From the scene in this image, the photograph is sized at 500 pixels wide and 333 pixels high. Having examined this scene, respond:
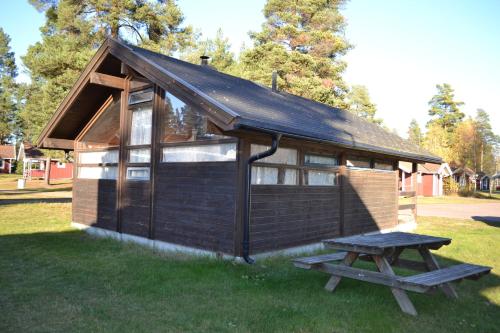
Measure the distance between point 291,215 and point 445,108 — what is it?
6535cm

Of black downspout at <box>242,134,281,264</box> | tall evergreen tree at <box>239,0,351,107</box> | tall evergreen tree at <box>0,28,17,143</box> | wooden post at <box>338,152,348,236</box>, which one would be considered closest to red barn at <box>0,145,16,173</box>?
tall evergreen tree at <box>0,28,17,143</box>

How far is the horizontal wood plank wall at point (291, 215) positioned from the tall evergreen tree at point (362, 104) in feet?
128

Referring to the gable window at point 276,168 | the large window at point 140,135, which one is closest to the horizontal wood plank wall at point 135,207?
the large window at point 140,135

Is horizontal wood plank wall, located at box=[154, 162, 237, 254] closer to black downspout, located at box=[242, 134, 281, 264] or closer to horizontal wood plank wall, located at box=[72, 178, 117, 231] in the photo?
black downspout, located at box=[242, 134, 281, 264]

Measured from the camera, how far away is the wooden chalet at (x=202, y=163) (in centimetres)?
749

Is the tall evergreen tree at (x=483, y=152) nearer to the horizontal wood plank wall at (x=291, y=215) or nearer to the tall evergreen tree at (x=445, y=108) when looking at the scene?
the tall evergreen tree at (x=445, y=108)

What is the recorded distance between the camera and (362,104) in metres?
48.7

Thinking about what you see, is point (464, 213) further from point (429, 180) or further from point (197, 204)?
point (429, 180)

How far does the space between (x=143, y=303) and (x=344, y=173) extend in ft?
20.9

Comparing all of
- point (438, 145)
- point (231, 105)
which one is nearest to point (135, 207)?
point (231, 105)

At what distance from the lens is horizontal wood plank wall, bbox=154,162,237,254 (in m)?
7.59

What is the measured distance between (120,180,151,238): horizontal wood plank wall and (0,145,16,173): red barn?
57.4 metres

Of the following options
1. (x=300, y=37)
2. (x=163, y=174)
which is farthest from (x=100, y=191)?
(x=300, y=37)

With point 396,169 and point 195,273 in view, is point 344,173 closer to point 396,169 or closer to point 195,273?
point 396,169
